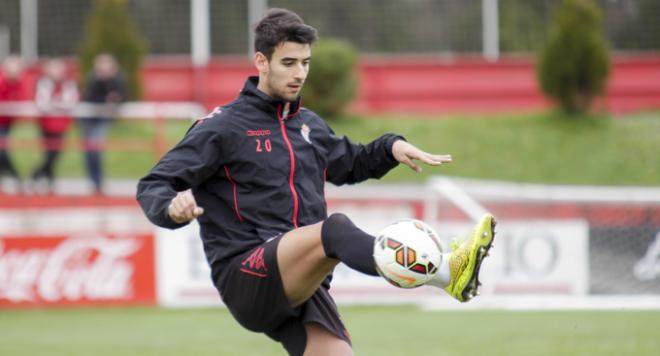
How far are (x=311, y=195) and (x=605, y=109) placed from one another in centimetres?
1653

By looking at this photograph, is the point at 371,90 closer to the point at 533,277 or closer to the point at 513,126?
the point at 513,126

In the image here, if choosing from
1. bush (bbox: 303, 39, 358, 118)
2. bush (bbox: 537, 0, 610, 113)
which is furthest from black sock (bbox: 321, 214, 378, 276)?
bush (bbox: 537, 0, 610, 113)

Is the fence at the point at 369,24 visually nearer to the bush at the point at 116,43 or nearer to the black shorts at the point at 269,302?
the bush at the point at 116,43

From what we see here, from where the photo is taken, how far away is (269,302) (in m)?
5.41

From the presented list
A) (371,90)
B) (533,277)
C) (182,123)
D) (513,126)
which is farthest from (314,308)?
(371,90)

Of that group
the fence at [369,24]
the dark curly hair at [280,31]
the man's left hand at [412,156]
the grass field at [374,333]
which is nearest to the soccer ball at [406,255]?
the man's left hand at [412,156]

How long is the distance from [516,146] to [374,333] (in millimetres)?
10295

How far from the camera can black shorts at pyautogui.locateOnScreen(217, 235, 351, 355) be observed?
5.36 meters

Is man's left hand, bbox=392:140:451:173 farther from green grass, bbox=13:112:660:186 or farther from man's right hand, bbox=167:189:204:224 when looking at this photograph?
green grass, bbox=13:112:660:186

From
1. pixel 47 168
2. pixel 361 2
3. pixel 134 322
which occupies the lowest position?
pixel 134 322

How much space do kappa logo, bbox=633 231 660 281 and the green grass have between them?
6.26 metres

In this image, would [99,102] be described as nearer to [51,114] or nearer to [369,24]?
[51,114]

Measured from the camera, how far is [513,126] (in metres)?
20.9

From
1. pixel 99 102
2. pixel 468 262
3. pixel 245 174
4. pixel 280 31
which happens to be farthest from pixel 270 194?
pixel 99 102
